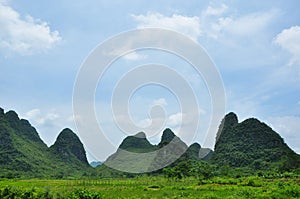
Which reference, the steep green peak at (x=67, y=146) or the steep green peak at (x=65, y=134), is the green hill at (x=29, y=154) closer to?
the steep green peak at (x=67, y=146)

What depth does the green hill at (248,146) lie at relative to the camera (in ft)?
130

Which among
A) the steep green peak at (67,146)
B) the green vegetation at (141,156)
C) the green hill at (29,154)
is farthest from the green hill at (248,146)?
the steep green peak at (67,146)

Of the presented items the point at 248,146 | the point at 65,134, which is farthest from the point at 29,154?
the point at 248,146

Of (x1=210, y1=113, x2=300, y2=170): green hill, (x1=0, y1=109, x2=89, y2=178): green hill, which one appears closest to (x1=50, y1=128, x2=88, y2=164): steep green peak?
(x1=0, y1=109, x2=89, y2=178): green hill

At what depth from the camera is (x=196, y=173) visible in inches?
1182

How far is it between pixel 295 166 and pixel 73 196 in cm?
2845

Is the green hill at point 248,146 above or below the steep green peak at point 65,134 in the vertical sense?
below

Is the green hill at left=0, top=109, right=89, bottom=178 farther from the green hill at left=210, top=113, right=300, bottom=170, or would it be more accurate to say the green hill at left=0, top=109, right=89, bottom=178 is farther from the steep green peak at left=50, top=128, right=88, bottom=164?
the green hill at left=210, top=113, right=300, bottom=170

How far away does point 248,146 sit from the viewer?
44.1 m

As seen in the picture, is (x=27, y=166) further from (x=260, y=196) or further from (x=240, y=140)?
(x=260, y=196)

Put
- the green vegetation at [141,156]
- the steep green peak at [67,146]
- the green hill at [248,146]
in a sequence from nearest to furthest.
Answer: the green vegetation at [141,156]
the green hill at [248,146]
the steep green peak at [67,146]

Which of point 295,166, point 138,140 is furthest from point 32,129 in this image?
point 295,166

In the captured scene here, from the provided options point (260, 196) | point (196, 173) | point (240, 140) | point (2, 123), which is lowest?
point (260, 196)

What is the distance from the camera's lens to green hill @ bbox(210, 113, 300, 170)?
39656 mm
